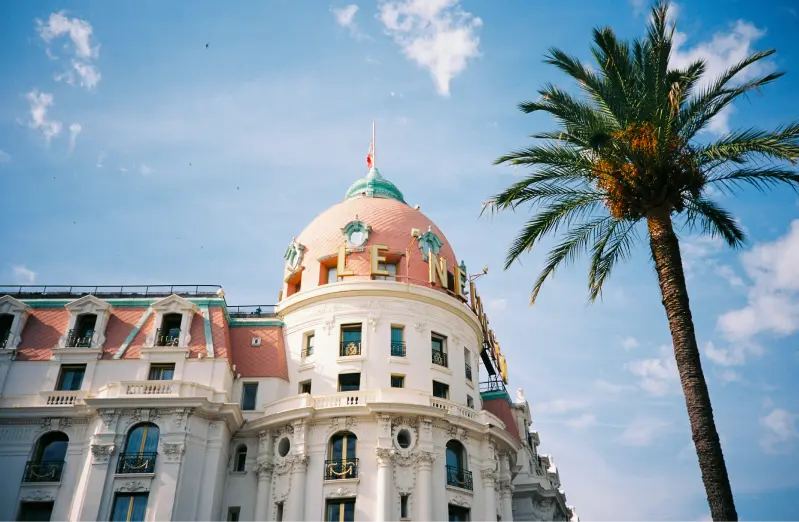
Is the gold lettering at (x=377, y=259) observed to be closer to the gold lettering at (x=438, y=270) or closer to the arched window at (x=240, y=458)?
the gold lettering at (x=438, y=270)

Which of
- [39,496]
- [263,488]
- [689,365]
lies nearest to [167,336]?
[39,496]

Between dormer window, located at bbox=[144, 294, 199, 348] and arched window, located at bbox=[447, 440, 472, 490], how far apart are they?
1693 cm

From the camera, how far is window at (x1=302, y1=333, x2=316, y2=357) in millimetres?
42294

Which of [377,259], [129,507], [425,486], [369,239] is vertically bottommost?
[129,507]

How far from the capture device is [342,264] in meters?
42.8

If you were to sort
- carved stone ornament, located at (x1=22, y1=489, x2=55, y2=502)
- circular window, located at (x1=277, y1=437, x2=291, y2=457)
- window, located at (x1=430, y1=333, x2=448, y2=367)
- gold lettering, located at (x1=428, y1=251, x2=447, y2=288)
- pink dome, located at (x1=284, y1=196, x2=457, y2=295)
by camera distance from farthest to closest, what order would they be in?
1. pink dome, located at (x1=284, y1=196, x2=457, y2=295)
2. gold lettering, located at (x1=428, y1=251, x2=447, y2=288)
3. window, located at (x1=430, y1=333, x2=448, y2=367)
4. circular window, located at (x1=277, y1=437, x2=291, y2=457)
5. carved stone ornament, located at (x1=22, y1=489, x2=55, y2=502)

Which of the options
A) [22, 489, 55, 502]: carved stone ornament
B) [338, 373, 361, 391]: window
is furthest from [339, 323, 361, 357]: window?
[22, 489, 55, 502]: carved stone ornament

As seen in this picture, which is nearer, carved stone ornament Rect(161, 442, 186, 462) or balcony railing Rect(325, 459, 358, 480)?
carved stone ornament Rect(161, 442, 186, 462)

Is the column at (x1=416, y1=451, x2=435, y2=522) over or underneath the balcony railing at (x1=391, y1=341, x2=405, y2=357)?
underneath

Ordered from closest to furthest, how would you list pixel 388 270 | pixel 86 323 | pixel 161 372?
pixel 161 372
pixel 86 323
pixel 388 270

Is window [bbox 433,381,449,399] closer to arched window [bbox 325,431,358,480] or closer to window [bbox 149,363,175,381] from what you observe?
arched window [bbox 325,431,358,480]

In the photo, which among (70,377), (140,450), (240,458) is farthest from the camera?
(240,458)

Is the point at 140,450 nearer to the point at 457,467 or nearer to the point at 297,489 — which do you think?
the point at 297,489

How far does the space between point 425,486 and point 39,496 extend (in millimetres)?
20487
